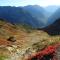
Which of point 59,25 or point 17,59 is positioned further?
point 59,25

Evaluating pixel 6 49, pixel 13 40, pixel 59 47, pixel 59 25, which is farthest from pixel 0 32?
pixel 59 47

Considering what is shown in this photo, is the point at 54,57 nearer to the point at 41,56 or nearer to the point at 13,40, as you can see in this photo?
the point at 41,56

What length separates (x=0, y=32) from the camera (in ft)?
385

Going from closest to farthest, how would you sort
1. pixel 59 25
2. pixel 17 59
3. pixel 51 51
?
pixel 51 51 < pixel 17 59 < pixel 59 25

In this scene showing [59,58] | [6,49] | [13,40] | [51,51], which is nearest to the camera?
[59,58]

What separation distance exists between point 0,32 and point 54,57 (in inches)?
3349

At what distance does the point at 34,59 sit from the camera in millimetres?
35500

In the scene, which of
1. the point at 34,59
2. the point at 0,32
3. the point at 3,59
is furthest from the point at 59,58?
the point at 0,32

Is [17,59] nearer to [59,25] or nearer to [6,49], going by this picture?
[6,49]

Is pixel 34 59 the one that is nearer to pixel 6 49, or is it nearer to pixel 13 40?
pixel 6 49

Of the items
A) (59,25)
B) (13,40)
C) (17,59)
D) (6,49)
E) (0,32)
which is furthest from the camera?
(59,25)

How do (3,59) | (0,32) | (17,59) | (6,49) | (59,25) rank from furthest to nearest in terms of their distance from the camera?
(59,25), (0,32), (6,49), (17,59), (3,59)

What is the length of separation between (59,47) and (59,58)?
3.97 m

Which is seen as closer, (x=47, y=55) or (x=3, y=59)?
(x=47, y=55)
